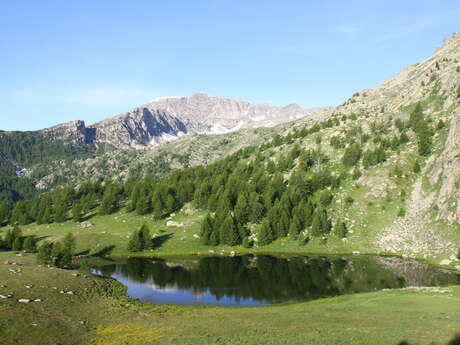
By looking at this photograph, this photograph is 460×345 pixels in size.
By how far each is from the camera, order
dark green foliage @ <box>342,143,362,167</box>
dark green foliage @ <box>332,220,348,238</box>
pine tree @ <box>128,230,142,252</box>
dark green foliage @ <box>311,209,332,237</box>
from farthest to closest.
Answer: dark green foliage @ <box>342,143,362,167</box> < dark green foliage @ <box>311,209,332,237</box> < dark green foliage @ <box>332,220,348,238</box> < pine tree @ <box>128,230,142,252</box>

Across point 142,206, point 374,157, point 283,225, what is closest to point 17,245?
point 142,206

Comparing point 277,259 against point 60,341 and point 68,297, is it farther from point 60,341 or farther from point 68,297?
point 60,341

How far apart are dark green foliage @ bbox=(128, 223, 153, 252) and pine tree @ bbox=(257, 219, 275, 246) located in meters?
35.3

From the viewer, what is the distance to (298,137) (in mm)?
193250

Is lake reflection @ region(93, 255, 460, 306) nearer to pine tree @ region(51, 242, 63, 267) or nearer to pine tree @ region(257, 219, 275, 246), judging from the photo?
pine tree @ region(51, 242, 63, 267)

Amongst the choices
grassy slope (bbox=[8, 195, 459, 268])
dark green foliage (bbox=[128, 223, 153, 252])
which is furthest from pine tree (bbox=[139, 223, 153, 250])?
grassy slope (bbox=[8, 195, 459, 268])

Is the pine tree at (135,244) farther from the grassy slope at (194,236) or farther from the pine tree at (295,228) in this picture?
the pine tree at (295,228)

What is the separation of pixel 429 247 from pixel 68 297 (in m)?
86.6

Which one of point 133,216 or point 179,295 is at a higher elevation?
point 133,216

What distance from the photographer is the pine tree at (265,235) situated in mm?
105250

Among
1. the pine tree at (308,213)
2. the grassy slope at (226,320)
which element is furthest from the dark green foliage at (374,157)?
the grassy slope at (226,320)

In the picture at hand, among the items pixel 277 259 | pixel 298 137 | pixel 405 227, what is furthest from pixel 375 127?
pixel 277 259

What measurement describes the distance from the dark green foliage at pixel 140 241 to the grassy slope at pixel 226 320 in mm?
47687

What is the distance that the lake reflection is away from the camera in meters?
57.0
